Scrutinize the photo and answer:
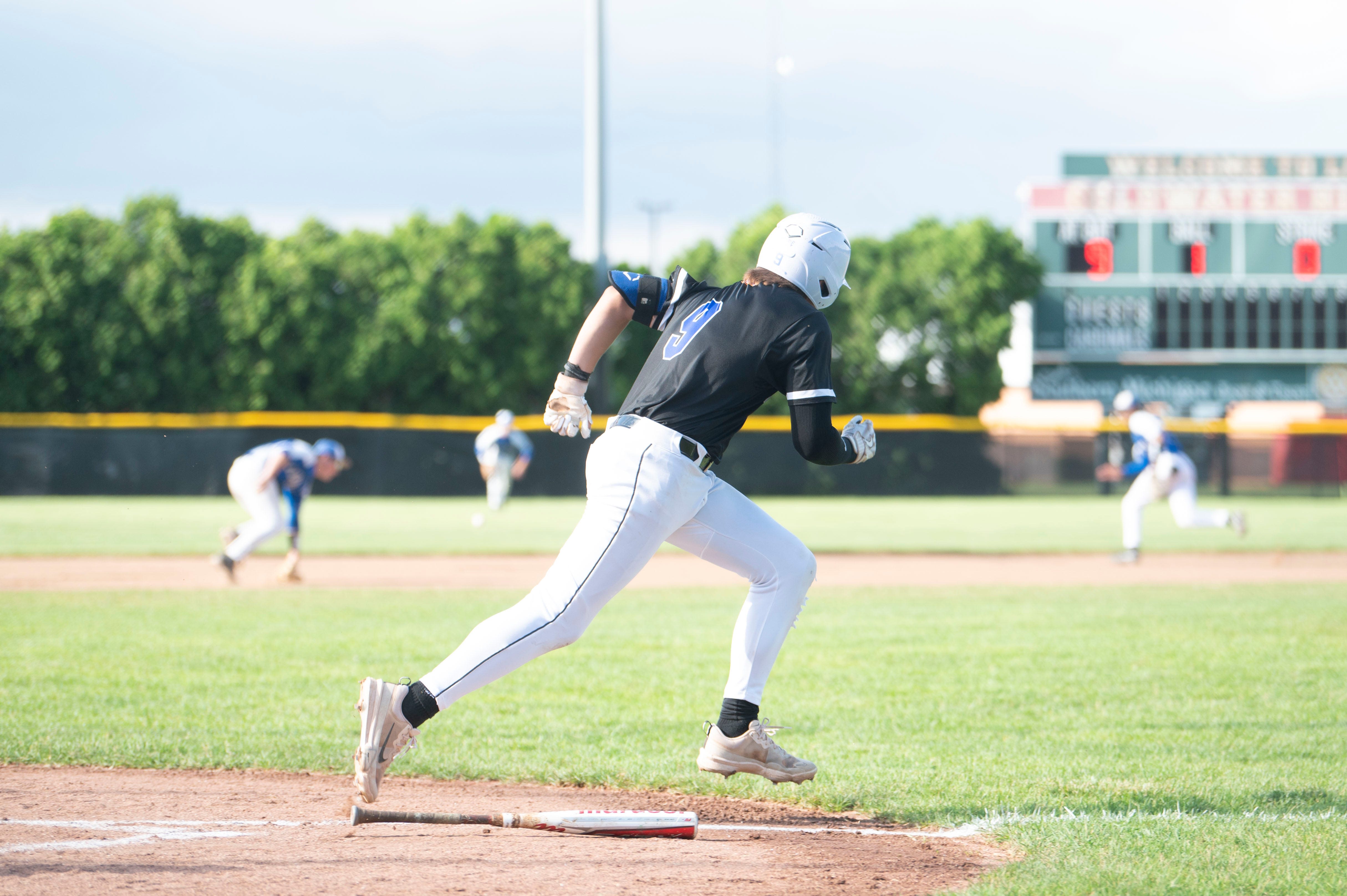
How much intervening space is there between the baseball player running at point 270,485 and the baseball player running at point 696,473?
8682 millimetres

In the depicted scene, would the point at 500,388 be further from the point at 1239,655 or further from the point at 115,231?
the point at 1239,655

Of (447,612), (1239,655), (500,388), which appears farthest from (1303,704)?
(500,388)

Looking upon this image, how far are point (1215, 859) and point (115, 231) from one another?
37.2 metres

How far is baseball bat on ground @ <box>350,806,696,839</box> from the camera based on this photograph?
4023mm

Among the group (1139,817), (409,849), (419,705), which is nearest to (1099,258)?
(1139,817)

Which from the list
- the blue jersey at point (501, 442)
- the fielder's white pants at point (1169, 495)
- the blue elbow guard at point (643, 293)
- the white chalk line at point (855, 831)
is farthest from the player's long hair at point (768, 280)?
the blue jersey at point (501, 442)

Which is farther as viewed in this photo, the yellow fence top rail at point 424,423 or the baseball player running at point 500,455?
the yellow fence top rail at point 424,423

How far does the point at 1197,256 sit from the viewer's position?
130ft

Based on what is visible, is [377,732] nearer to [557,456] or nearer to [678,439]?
[678,439]

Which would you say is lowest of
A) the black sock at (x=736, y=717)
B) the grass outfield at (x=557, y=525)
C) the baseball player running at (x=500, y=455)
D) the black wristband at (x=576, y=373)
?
the grass outfield at (x=557, y=525)

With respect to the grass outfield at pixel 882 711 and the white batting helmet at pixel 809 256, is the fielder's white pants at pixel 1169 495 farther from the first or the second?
the white batting helmet at pixel 809 256

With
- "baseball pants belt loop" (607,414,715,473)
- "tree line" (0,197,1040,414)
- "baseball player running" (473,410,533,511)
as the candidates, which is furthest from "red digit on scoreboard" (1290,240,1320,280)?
"baseball pants belt loop" (607,414,715,473)

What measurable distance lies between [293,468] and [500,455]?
11.1m

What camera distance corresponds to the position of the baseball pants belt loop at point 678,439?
4.08 metres
